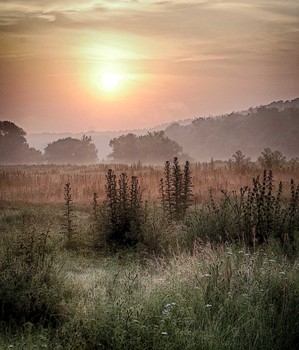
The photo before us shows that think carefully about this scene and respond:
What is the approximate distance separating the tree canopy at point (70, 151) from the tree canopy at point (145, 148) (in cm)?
618

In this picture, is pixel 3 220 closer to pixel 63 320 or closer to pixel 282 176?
pixel 63 320

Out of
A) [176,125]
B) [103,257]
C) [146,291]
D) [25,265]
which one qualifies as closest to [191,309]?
[146,291]

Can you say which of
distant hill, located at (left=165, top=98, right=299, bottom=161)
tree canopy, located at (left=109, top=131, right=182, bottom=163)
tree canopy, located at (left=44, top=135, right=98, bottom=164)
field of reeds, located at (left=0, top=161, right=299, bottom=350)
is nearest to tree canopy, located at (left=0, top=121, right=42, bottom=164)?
tree canopy, located at (left=44, top=135, right=98, bottom=164)

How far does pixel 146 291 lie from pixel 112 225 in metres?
4.88

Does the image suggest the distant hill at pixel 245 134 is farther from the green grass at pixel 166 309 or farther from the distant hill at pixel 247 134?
the green grass at pixel 166 309

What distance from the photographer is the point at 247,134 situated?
83062 millimetres

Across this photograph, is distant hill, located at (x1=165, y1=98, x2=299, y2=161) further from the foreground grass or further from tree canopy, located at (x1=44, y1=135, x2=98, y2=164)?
the foreground grass

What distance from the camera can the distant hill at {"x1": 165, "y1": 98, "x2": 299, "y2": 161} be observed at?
7644 centimetres

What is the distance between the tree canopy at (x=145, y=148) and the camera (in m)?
62.9

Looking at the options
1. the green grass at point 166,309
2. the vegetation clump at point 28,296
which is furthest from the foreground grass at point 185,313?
the vegetation clump at point 28,296

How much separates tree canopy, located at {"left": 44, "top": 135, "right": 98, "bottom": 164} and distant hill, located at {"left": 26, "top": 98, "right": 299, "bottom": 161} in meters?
3.10

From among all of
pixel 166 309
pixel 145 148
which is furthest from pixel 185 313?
pixel 145 148

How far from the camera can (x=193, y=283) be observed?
678cm

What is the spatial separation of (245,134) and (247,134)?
0.45 m
